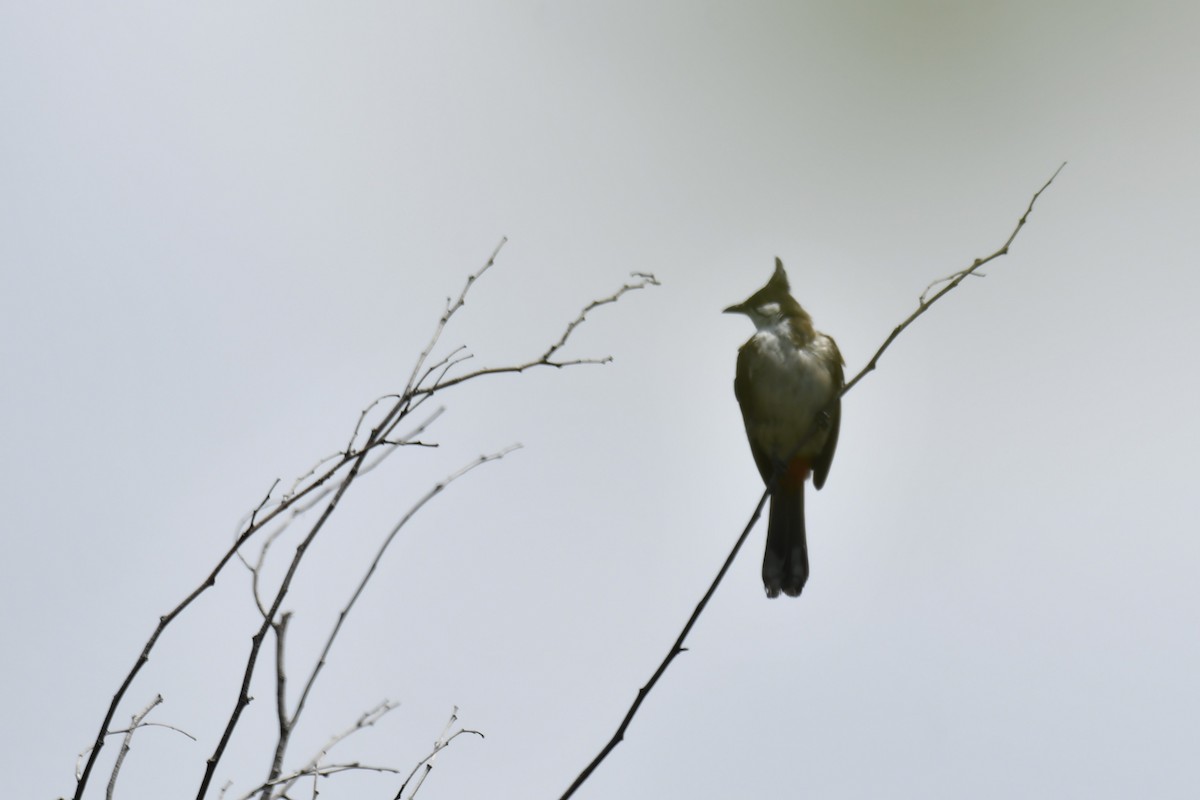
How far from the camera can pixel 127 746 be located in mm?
2561

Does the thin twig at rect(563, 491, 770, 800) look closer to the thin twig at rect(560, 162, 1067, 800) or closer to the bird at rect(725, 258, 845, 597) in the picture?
the thin twig at rect(560, 162, 1067, 800)

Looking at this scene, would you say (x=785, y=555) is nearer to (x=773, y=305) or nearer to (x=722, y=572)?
→ (x=773, y=305)

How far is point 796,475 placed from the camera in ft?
22.1

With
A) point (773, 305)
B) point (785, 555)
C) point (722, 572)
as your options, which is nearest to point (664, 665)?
point (722, 572)

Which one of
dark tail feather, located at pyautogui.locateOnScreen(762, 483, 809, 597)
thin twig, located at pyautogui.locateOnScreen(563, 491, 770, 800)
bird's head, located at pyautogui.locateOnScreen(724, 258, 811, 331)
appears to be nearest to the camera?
thin twig, located at pyautogui.locateOnScreen(563, 491, 770, 800)

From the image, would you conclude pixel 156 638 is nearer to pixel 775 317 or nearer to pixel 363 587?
pixel 363 587

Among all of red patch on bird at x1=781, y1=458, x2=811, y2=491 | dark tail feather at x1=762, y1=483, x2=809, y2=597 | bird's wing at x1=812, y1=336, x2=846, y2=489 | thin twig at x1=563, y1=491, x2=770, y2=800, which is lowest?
thin twig at x1=563, y1=491, x2=770, y2=800

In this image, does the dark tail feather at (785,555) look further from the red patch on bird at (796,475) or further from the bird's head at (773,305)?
the bird's head at (773,305)

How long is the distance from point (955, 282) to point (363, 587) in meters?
1.94

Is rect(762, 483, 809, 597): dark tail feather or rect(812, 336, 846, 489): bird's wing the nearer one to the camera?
rect(762, 483, 809, 597): dark tail feather

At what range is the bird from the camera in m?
6.33

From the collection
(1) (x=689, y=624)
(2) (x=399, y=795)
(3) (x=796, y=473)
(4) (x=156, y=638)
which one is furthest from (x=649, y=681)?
(3) (x=796, y=473)

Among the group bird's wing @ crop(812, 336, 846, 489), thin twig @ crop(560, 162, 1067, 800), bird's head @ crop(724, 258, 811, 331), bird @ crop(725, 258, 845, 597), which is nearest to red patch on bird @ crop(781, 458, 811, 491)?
bird @ crop(725, 258, 845, 597)

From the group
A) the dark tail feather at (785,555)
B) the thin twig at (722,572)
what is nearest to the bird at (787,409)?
the dark tail feather at (785,555)
